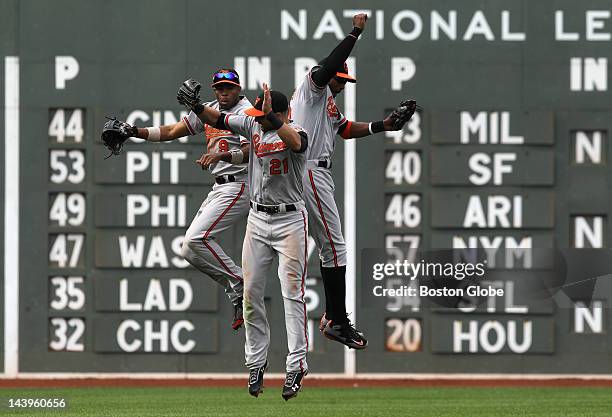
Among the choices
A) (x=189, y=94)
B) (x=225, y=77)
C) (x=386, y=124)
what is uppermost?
(x=225, y=77)

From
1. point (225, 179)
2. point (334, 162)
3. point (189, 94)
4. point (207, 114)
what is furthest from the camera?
point (334, 162)

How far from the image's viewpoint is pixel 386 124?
10.4 metres

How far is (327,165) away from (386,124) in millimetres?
485

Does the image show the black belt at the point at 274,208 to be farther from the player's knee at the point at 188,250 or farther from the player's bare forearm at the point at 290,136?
the player's knee at the point at 188,250

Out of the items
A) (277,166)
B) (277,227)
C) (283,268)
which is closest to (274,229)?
(277,227)

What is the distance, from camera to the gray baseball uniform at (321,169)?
1016 cm

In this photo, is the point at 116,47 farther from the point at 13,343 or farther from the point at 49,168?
the point at 13,343

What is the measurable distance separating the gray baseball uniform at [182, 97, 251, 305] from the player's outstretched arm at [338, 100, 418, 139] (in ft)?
2.30

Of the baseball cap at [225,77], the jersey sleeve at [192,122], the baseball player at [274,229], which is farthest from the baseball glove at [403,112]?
the jersey sleeve at [192,122]

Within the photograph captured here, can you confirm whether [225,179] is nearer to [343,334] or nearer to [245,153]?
[245,153]

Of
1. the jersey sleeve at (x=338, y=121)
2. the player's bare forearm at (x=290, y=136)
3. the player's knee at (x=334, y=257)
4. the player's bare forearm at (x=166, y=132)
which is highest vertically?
the jersey sleeve at (x=338, y=121)

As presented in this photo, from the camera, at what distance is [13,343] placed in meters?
14.1

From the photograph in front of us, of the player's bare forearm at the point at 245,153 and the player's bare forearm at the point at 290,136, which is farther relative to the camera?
the player's bare forearm at the point at 245,153

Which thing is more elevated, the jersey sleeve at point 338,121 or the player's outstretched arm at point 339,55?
the player's outstretched arm at point 339,55
